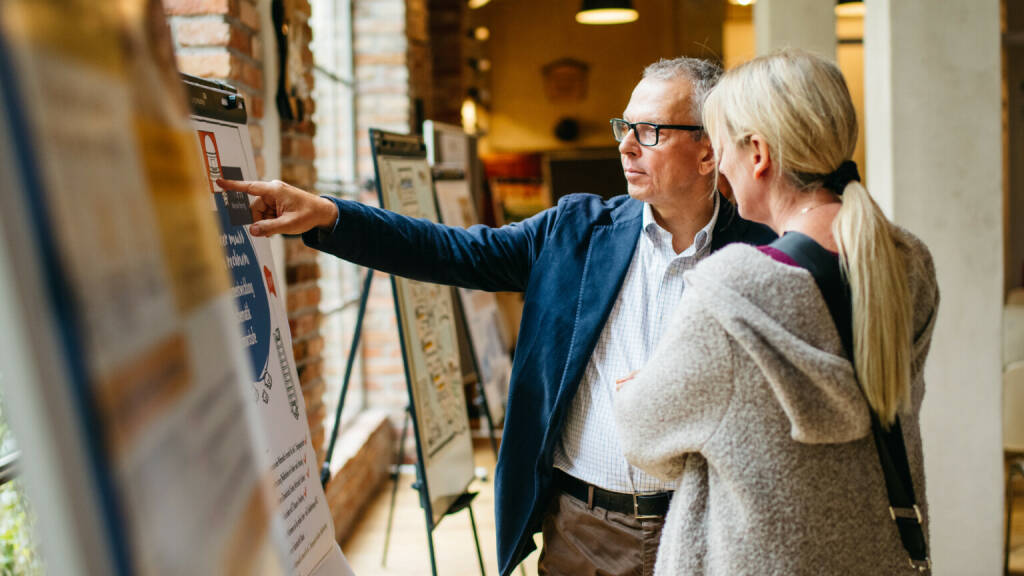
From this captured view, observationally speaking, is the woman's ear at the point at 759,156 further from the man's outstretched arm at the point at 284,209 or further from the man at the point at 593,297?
the man's outstretched arm at the point at 284,209

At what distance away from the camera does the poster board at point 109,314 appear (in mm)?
201

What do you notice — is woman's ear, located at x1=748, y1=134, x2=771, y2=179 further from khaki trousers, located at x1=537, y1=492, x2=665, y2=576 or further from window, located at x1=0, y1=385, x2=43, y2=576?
window, located at x1=0, y1=385, x2=43, y2=576

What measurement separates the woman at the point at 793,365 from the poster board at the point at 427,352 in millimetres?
1442

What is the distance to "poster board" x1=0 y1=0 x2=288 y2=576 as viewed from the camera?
20 cm

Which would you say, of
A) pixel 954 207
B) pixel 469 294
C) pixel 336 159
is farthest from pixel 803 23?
pixel 336 159

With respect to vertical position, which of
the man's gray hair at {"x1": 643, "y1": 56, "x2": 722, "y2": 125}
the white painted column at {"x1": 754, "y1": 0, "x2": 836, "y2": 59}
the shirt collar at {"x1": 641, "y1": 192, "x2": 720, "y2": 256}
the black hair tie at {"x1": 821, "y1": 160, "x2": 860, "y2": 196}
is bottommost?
the shirt collar at {"x1": 641, "y1": 192, "x2": 720, "y2": 256}

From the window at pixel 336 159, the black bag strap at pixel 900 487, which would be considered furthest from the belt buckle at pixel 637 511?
the window at pixel 336 159

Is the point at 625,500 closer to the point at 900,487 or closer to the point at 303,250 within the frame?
the point at 900,487

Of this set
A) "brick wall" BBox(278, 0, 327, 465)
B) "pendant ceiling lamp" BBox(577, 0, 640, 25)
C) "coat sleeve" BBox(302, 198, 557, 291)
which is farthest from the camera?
"pendant ceiling lamp" BBox(577, 0, 640, 25)

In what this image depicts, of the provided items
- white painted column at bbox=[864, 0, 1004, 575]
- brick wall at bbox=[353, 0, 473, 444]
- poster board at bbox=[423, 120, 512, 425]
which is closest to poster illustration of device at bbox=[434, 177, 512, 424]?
poster board at bbox=[423, 120, 512, 425]

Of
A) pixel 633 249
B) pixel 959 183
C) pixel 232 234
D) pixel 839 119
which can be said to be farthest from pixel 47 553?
pixel 959 183

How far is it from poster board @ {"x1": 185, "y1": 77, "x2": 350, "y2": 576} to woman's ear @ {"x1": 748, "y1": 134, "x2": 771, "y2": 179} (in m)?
0.78

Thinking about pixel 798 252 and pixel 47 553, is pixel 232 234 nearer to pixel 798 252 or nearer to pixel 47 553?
pixel 798 252

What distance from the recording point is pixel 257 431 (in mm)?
353
